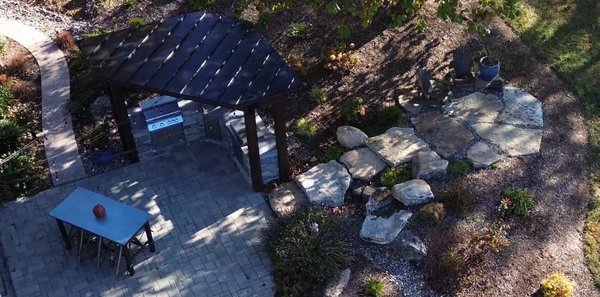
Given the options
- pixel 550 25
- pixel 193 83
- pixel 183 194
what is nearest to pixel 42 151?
pixel 183 194

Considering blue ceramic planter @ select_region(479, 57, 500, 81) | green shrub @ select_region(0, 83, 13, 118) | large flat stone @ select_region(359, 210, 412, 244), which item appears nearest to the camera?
large flat stone @ select_region(359, 210, 412, 244)

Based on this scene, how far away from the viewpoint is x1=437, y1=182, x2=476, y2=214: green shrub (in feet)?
39.8

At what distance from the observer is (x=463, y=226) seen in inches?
472

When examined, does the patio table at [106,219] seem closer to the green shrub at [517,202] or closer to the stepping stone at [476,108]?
the green shrub at [517,202]

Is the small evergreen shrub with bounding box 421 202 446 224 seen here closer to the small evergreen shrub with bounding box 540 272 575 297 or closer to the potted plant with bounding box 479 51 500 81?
the small evergreen shrub with bounding box 540 272 575 297

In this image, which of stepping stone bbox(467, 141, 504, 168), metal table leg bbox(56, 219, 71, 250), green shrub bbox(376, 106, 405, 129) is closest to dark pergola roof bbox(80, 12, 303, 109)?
metal table leg bbox(56, 219, 71, 250)

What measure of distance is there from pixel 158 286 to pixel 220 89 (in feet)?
11.2

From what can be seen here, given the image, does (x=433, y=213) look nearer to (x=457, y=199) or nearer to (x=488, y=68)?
(x=457, y=199)

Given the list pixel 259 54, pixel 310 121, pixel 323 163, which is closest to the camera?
pixel 259 54

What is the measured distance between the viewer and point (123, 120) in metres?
13.0

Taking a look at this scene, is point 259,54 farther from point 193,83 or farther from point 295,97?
point 295,97

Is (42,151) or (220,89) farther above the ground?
(220,89)

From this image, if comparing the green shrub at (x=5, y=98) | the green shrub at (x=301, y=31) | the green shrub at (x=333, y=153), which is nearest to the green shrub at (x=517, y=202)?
the green shrub at (x=333, y=153)

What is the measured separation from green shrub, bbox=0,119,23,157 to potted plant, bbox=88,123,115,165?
4.59 feet
